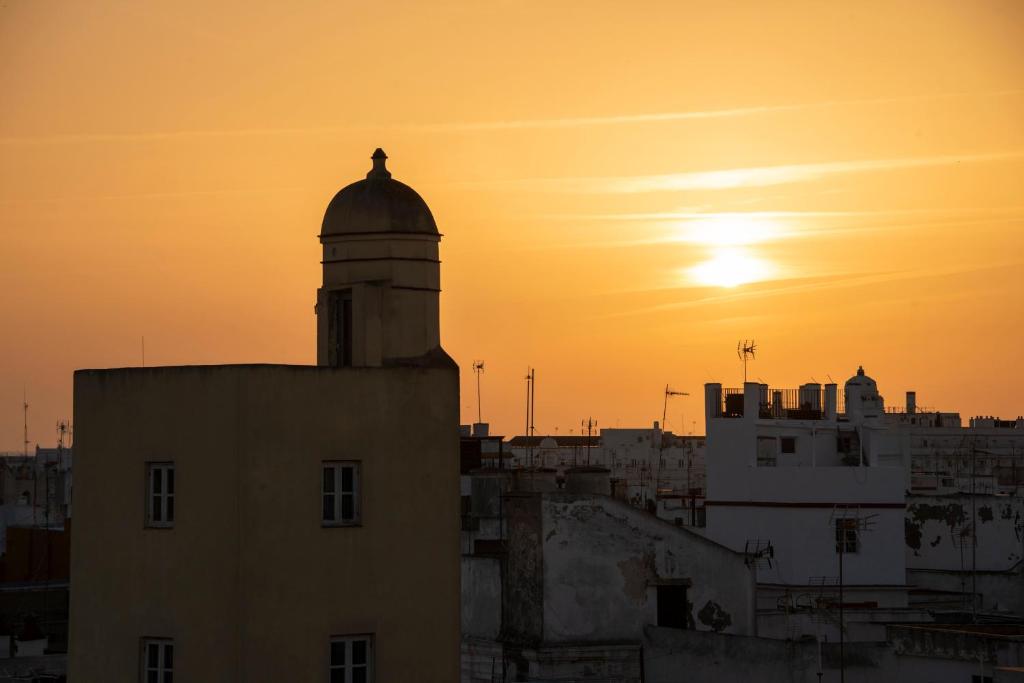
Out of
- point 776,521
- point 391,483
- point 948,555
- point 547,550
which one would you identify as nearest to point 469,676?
point 547,550

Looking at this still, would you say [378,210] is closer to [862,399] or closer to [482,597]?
[482,597]

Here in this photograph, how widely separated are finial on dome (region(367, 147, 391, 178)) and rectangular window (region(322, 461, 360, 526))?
7598mm

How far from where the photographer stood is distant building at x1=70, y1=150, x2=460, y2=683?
20.6 meters

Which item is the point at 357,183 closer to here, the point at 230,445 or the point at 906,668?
the point at 230,445

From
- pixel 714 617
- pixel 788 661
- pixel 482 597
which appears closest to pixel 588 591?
pixel 482 597

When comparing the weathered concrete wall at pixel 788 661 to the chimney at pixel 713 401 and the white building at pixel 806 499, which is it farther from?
the chimney at pixel 713 401

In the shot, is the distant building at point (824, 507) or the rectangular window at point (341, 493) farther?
the distant building at point (824, 507)

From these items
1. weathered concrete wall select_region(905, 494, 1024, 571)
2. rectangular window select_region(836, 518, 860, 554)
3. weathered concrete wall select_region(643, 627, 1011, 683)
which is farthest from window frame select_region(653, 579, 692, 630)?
weathered concrete wall select_region(905, 494, 1024, 571)

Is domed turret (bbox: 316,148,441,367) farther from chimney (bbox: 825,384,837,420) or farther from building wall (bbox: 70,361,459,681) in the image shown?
chimney (bbox: 825,384,837,420)

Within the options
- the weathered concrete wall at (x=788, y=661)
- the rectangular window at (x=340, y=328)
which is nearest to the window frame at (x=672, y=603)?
the weathered concrete wall at (x=788, y=661)

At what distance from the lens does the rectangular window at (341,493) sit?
21.3m

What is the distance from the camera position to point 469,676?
3894cm

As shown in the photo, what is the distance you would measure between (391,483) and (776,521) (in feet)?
98.0

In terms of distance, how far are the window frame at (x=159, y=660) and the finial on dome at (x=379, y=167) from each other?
948 cm
